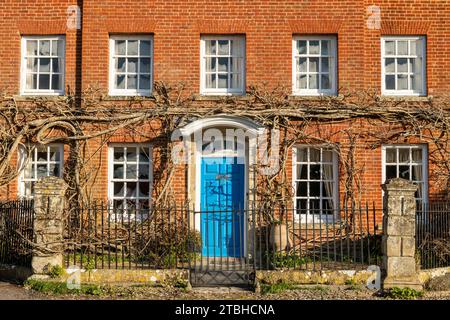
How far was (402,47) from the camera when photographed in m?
15.5

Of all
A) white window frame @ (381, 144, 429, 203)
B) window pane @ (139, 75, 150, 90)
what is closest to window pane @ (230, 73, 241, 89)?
window pane @ (139, 75, 150, 90)

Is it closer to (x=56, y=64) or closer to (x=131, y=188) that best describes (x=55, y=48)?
(x=56, y=64)

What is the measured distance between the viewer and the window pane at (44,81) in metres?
15.6

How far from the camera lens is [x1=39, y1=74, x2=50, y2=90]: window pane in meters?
15.6

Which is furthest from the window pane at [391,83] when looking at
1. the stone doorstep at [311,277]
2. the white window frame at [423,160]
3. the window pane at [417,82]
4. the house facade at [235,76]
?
the stone doorstep at [311,277]

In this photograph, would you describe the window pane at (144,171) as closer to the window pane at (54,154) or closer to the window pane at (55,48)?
the window pane at (54,154)

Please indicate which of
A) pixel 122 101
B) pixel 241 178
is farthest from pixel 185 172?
pixel 122 101

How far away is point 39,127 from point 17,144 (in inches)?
24.8

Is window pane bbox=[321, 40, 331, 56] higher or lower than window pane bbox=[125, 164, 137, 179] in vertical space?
higher

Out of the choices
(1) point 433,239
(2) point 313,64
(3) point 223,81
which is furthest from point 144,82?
(1) point 433,239

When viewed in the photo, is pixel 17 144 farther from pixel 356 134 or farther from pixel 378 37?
pixel 378 37

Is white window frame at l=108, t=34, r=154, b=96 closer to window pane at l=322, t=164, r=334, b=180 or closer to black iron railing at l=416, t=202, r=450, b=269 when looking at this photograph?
window pane at l=322, t=164, r=334, b=180

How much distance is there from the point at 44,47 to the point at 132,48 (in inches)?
84.4

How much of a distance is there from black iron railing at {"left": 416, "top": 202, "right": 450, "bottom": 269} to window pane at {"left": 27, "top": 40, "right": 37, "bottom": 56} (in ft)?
31.4
